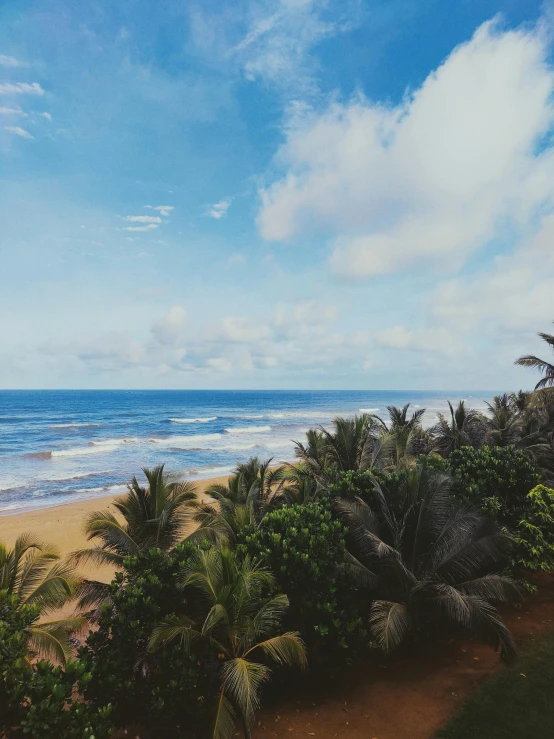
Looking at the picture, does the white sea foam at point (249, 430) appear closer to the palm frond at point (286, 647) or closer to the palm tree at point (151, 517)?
the palm tree at point (151, 517)

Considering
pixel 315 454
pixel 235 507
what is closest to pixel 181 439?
pixel 315 454

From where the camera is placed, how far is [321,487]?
10492mm

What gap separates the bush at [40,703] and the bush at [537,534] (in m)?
7.97

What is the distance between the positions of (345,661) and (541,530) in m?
5.28

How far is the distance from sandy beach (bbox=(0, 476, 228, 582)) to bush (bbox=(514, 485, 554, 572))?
10.6m

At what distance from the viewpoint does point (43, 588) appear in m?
7.16

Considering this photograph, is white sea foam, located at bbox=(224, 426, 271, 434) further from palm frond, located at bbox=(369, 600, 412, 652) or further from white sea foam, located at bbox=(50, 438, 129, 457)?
palm frond, located at bbox=(369, 600, 412, 652)

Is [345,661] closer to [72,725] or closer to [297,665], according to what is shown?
[297,665]

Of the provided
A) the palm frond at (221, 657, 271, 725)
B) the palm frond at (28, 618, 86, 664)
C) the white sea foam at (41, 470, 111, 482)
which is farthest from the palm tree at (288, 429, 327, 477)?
the white sea foam at (41, 470, 111, 482)

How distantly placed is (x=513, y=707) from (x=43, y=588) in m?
7.42

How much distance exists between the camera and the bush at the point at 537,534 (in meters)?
9.09

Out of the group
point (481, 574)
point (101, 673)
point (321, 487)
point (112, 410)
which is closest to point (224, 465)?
point (321, 487)

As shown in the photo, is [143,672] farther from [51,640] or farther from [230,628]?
[51,640]

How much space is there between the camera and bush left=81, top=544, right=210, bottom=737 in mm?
5613
